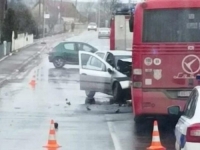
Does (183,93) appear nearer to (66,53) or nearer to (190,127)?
(190,127)

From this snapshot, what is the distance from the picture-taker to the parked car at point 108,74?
2381 cm

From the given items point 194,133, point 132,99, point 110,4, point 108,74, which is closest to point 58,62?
point 108,74

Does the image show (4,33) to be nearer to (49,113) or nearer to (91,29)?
(49,113)

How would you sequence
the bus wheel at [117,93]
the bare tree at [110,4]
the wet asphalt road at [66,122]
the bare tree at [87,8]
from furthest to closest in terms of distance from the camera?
1. the bare tree at [87,8]
2. the bare tree at [110,4]
3. the bus wheel at [117,93]
4. the wet asphalt road at [66,122]

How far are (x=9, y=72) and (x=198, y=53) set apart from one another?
2355 centimetres

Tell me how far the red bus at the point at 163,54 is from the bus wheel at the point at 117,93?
671 centimetres

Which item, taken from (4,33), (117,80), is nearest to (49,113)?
(117,80)

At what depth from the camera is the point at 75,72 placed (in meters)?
40.3

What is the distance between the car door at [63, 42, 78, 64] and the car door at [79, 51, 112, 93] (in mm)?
18741

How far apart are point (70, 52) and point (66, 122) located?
2469cm

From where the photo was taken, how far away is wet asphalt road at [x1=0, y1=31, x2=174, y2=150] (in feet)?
50.6

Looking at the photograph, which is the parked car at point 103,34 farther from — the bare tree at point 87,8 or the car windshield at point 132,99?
the bare tree at point 87,8

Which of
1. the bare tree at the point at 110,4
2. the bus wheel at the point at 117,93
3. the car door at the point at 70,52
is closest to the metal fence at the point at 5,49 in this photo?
the car door at the point at 70,52

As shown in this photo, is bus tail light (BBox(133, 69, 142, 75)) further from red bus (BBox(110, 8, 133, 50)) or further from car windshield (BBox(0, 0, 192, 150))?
red bus (BBox(110, 8, 133, 50))
